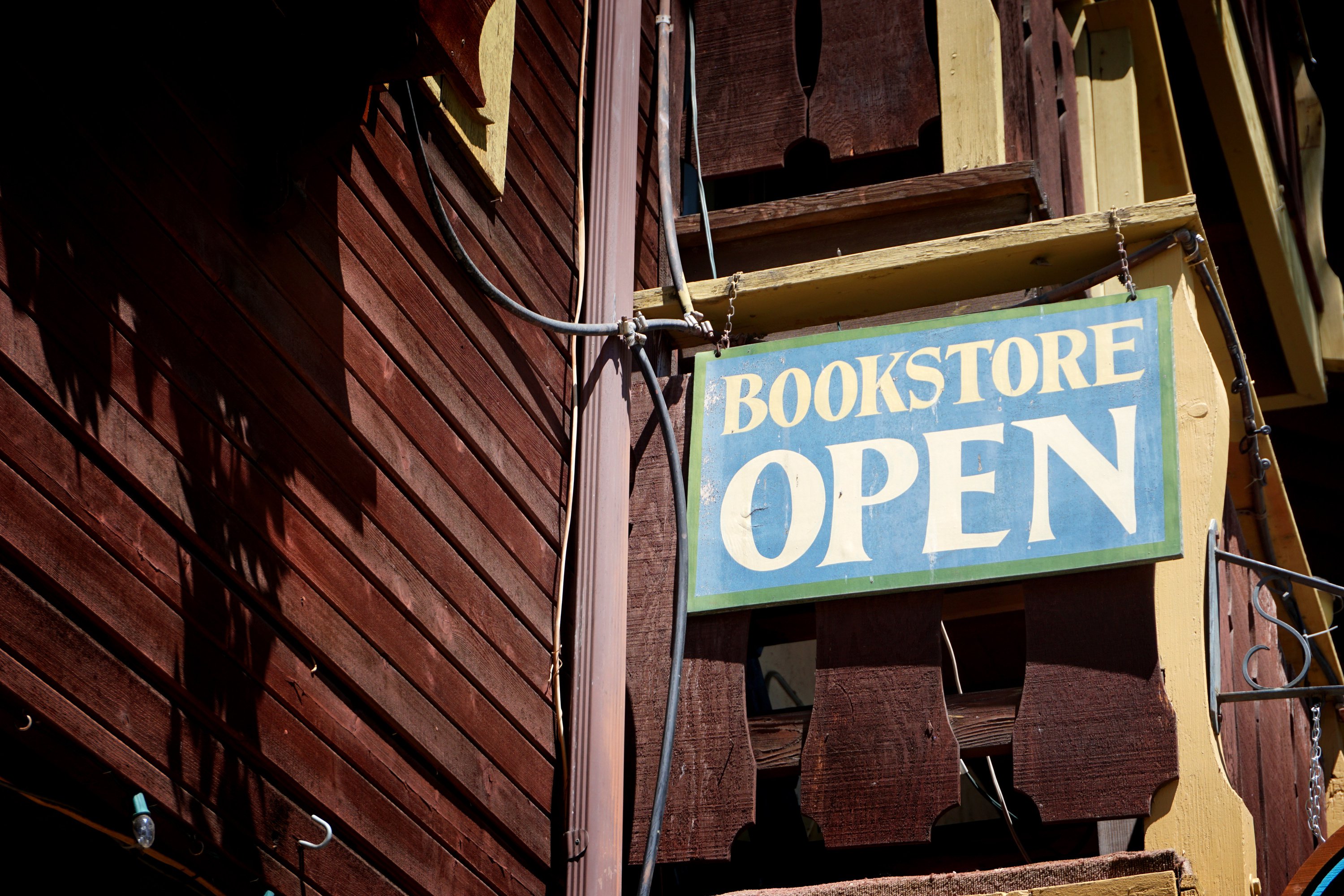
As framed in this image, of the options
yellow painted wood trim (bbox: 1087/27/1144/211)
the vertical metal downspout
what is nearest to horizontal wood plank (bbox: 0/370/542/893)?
the vertical metal downspout

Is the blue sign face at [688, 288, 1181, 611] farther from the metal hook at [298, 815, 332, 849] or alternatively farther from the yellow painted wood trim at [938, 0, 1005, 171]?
the metal hook at [298, 815, 332, 849]

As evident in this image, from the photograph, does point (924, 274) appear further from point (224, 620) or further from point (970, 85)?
point (224, 620)

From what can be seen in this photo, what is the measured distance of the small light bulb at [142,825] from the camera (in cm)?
219

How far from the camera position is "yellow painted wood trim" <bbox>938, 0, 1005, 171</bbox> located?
13.7ft

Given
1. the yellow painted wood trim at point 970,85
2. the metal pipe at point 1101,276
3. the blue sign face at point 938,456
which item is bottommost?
the blue sign face at point 938,456

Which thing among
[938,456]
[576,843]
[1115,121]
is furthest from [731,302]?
[1115,121]

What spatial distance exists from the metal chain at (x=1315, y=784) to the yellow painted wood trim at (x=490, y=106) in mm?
2338

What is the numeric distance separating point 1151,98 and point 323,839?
4.80 m

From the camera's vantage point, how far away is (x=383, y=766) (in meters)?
2.79

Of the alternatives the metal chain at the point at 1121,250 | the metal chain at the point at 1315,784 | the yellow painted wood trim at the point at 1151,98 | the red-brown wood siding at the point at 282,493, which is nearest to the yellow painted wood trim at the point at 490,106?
the red-brown wood siding at the point at 282,493

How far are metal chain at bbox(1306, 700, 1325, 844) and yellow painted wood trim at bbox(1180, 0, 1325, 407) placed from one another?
232cm

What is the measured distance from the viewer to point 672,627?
3484mm

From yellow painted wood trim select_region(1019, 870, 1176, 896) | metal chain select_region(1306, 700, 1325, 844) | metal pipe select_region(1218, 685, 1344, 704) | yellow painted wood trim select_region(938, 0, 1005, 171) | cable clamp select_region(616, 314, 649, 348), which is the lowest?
yellow painted wood trim select_region(1019, 870, 1176, 896)

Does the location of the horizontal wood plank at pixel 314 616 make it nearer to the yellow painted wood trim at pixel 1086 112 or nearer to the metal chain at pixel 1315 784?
the metal chain at pixel 1315 784
